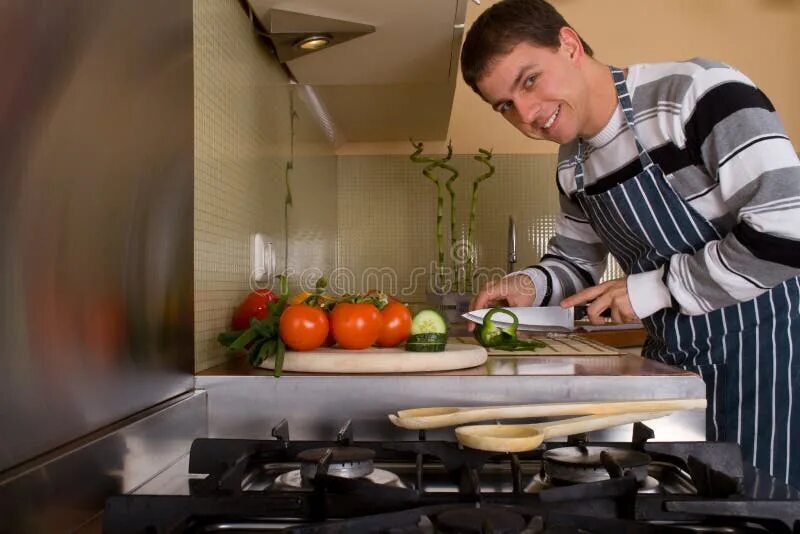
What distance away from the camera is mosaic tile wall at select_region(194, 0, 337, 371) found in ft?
3.38

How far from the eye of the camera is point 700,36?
2713 millimetres

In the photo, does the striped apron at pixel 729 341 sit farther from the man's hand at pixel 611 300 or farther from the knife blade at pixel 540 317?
the knife blade at pixel 540 317

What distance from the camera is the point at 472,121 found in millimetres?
2797

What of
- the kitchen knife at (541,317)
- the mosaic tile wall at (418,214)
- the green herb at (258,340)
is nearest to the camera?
the green herb at (258,340)

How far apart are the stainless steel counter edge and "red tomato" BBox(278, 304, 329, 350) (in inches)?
5.2

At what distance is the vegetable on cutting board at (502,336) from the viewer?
1.33m

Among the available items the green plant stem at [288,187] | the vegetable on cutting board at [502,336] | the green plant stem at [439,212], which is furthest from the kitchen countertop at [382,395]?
the green plant stem at [439,212]

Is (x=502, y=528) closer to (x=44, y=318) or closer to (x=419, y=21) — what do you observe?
(x=44, y=318)

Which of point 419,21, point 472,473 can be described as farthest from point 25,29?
point 419,21

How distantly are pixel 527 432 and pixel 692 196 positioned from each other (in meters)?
0.59

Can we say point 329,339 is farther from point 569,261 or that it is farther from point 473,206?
point 473,206

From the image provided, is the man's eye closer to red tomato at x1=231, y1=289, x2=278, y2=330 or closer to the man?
the man

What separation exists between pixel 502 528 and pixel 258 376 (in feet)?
1.81

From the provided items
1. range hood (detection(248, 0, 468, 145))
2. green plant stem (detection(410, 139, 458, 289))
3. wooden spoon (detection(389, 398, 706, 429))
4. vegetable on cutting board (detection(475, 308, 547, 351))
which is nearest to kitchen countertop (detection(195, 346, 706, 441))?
wooden spoon (detection(389, 398, 706, 429))
